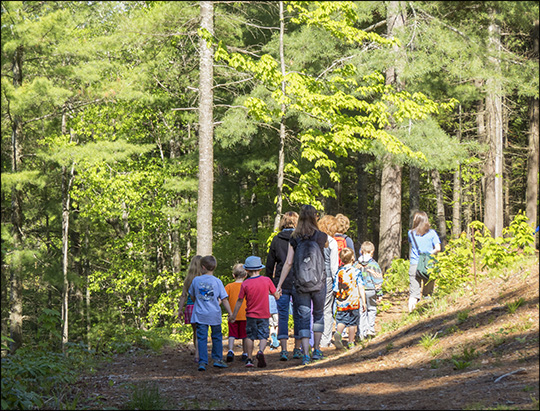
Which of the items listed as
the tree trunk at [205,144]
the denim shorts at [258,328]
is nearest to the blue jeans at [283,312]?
the denim shorts at [258,328]

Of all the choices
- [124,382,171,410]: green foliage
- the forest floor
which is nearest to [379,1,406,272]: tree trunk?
the forest floor

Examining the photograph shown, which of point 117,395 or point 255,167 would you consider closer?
point 117,395

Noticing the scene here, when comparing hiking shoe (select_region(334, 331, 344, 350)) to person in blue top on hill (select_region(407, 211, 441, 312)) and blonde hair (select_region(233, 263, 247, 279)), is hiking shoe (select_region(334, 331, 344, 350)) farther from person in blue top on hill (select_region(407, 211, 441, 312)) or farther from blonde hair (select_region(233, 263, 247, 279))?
person in blue top on hill (select_region(407, 211, 441, 312))

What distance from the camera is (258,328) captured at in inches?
306

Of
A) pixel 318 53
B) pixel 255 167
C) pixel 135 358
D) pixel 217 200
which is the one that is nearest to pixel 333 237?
pixel 135 358

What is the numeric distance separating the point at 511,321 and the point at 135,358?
18.7 ft

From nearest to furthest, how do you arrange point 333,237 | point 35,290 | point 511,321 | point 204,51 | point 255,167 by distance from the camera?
point 511,321
point 333,237
point 204,51
point 255,167
point 35,290

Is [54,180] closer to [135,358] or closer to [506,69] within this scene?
[135,358]

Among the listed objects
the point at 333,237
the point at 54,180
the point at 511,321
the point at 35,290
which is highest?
the point at 54,180

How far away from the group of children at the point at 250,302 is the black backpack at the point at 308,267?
0.55 meters

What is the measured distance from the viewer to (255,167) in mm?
17625

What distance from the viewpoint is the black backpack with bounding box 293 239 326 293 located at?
23.5 ft

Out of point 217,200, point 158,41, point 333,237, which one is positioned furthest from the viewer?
point 217,200

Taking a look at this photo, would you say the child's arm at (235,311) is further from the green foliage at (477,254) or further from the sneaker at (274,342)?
the green foliage at (477,254)
